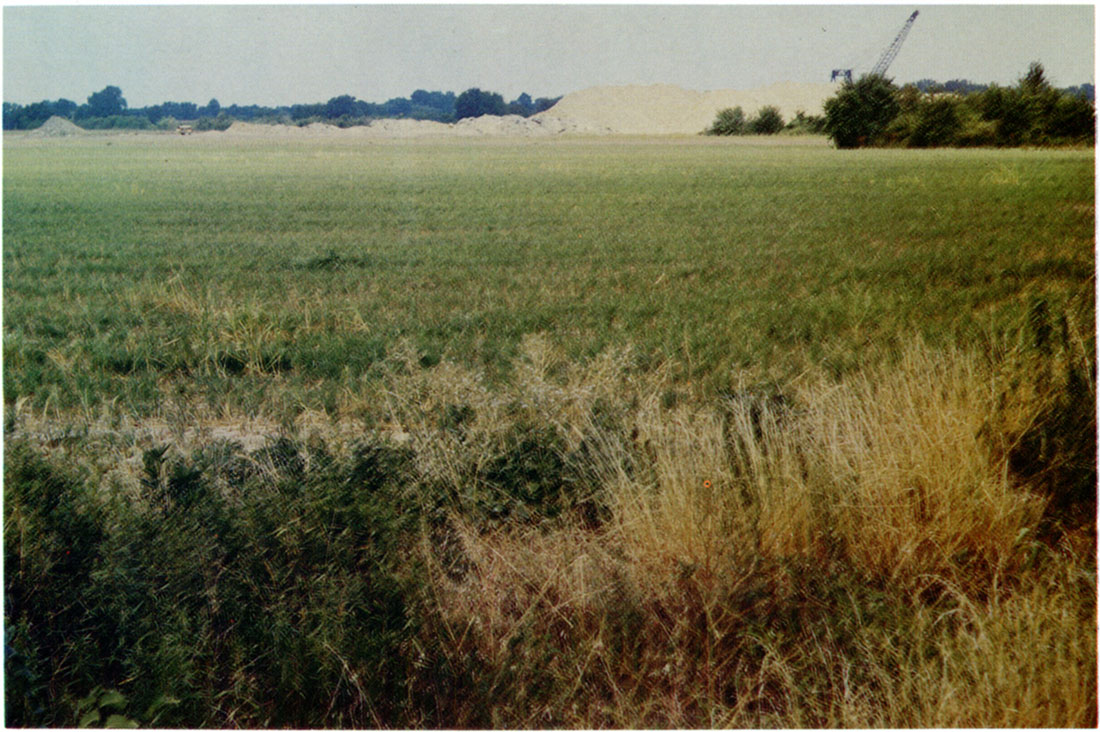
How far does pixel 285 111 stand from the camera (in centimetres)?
627

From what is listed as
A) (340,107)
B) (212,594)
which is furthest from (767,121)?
(212,594)

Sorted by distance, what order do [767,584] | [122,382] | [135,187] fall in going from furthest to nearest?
[135,187] → [122,382] → [767,584]

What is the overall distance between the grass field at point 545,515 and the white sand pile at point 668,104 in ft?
6.47

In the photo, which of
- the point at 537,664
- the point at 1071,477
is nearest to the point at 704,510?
the point at 537,664

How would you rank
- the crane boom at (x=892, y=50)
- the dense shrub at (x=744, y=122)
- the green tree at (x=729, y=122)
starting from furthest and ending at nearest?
1. the dense shrub at (x=744, y=122)
2. the green tree at (x=729, y=122)
3. the crane boom at (x=892, y=50)

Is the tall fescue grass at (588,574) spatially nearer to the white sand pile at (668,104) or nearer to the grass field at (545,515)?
the grass field at (545,515)

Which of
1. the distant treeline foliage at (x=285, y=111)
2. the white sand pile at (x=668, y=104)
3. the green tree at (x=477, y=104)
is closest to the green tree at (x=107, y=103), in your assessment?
the distant treeline foliage at (x=285, y=111)

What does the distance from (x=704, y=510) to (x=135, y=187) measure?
12.2 metres

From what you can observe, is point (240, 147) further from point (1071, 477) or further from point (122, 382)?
point (1071, 477)

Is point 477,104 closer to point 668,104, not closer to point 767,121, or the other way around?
point 668,104

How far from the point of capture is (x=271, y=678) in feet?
9.63

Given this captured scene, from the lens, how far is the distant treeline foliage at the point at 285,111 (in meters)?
5.50

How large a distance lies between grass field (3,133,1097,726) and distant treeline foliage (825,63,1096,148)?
0.48 m

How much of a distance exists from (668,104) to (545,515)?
457 centimetres
